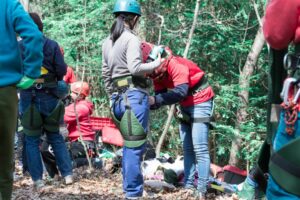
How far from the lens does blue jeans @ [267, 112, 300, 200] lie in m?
2.85

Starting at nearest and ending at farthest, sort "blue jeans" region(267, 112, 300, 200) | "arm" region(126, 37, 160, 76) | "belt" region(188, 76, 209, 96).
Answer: "blue jeans" region(267, 112, 300, 200), "arm" region(126, 37, 160, 76), "belt" region(188, 76, 209, 96)

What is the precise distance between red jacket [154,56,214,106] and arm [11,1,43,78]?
6.82 ft

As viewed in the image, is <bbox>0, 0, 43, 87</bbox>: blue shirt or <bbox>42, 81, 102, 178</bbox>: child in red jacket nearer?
<bbox>0, 0, 43, 87</bbox>: blue shirt

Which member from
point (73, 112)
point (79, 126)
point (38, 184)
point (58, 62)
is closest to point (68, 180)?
point (38, 184)

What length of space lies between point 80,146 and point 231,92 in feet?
11.5

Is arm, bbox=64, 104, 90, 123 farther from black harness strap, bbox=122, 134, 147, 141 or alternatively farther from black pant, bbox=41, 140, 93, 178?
black harness strap, bbox=122, 134, 147, 141

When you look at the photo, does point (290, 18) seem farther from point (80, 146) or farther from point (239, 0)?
point (239, 0)

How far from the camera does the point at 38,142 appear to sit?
7062mm

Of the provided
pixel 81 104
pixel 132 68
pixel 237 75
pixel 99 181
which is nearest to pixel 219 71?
pixel 237 75

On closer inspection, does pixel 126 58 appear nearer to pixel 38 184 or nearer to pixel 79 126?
pixel 38 184

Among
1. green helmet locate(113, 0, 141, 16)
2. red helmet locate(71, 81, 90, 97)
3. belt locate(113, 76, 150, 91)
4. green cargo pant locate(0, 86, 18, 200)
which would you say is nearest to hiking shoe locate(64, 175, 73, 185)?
belt locate(113, 76, 150, 91)

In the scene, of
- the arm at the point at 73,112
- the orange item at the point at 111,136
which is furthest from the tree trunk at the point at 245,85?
the arm at the point at 73,112

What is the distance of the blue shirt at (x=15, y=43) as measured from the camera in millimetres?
4262

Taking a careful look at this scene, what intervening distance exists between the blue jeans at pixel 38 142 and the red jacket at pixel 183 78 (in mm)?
1429
